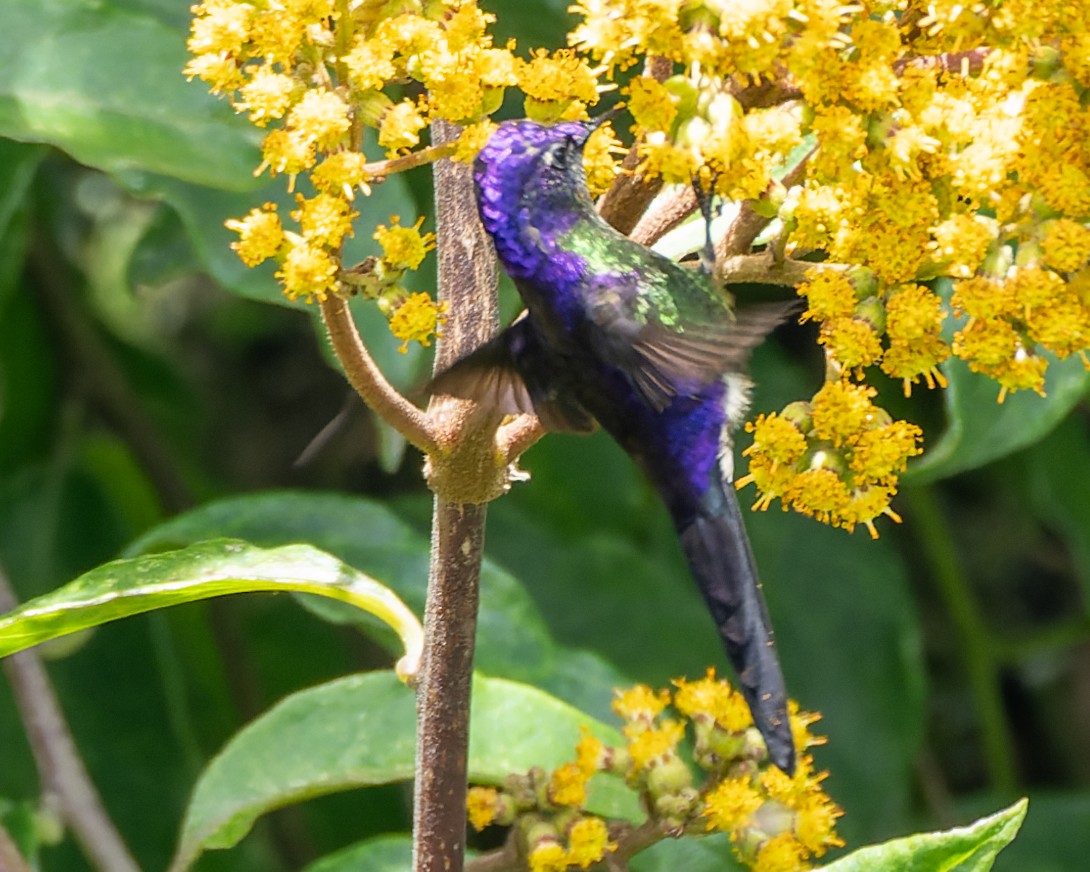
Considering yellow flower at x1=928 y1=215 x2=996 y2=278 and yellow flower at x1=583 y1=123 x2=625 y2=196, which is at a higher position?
yellow flower at x1=583 y1=123 x2=625 y2=196

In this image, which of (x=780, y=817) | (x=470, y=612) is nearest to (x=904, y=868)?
(x=780, y=817)

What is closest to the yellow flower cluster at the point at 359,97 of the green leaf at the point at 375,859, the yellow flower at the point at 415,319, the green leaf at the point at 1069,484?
the yellow flower at the point at 415,319

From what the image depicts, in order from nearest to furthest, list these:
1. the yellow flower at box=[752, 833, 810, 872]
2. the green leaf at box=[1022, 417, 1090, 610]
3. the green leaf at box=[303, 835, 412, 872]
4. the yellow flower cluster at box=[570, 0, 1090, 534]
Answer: the yellow flower cluster at box=[570, 0, 1090, 534], the yellow flower at box=[752, 833, 810, 872], the green leaf at box=[303, 835, 412, 872], the green leaf at box=[1022, 417, 1090, 610]

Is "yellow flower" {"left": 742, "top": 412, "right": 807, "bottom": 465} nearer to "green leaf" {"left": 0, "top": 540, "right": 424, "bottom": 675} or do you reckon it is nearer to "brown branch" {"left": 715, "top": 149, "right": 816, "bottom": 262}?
"brown branch" {"left": 715, "top": 149, "right": 816, "bottom": 262}

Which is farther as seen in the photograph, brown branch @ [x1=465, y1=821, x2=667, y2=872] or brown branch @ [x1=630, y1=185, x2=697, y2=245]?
brown branch @ [x1=465, y1=821, x2=667, y2=872]

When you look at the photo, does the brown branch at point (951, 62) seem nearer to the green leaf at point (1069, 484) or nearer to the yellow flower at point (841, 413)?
the yellow flower at point (841, 413)

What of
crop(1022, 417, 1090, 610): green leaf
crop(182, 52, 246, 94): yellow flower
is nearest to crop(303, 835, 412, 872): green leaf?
crop(182, 52, 246, 94): yellow flower
